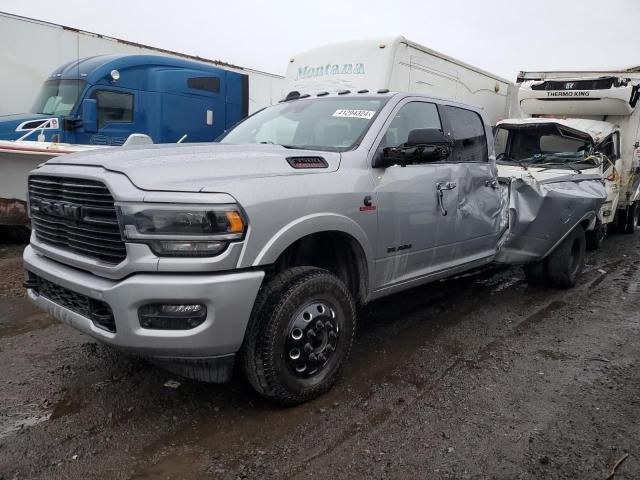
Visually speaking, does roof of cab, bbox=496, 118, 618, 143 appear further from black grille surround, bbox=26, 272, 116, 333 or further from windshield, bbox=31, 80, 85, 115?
black grille surround, bbox=26, 272, 116, 333

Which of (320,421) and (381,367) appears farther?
(381,367)

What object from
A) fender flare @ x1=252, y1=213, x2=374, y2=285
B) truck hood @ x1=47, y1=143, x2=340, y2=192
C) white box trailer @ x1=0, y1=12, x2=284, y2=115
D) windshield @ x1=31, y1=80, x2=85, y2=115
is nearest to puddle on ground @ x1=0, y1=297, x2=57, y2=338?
truck hood @ x1=47, y1=143, x2=340, y2=192

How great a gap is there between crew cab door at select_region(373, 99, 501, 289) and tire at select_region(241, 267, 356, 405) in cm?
56

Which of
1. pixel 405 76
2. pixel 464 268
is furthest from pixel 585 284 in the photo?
pixel 405 76

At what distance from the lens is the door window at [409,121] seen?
3758 mm

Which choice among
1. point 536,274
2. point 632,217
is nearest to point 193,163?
point 536,274

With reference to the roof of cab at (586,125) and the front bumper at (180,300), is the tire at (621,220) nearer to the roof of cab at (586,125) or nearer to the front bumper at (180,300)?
the roof of cab at (586,125)

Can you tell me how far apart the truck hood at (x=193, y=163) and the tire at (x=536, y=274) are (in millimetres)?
3539

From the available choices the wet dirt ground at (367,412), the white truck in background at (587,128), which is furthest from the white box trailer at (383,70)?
the wet dirt ground at (367,412)

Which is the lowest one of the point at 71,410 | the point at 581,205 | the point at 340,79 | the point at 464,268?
the point at 71,410

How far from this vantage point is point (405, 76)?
7.66 meters

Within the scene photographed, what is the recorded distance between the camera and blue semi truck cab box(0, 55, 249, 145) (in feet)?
27.6

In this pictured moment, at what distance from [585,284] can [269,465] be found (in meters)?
5.19

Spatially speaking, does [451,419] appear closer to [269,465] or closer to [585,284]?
[269,465]
